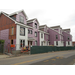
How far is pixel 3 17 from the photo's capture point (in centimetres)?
2141

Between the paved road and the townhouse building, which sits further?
the townhouse building

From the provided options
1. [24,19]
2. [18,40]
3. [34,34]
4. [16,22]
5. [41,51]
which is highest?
[24,19]

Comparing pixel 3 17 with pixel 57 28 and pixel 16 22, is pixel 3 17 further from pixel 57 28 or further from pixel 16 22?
pixel 57 28

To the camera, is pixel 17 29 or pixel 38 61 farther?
pixel 17 29

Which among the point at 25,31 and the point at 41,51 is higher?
the point at 25,31

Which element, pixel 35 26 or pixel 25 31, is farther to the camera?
pixel 35 26

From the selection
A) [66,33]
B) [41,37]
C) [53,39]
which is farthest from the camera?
[66,33]

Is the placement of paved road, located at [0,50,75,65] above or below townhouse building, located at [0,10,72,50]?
below

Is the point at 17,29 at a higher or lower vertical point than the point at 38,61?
higher

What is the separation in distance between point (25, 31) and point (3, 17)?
22.3ft

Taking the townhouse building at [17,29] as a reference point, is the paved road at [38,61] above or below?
below

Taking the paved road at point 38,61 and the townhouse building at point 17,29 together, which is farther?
the townhouse building at point 17,29

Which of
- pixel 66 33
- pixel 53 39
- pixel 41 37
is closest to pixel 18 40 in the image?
pixel 41 37

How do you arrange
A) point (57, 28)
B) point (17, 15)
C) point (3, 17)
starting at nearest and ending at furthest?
point (17, 15) → point (3, 17) → point (57, 28)
